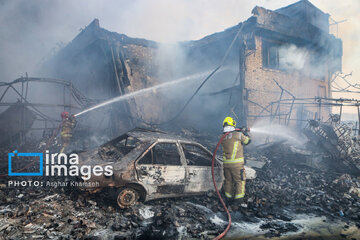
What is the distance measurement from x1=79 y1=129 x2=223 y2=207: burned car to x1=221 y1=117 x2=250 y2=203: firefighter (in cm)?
19

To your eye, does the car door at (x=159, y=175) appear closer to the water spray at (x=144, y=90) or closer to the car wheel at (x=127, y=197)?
the car wheel at (x=127, y=197)

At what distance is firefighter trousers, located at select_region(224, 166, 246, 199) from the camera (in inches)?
182

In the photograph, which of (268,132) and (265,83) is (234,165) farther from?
(265,83)

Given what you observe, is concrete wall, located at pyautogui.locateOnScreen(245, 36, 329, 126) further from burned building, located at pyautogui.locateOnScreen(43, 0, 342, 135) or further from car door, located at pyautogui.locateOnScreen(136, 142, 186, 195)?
car door, located at pyautogui.locateOnScreen(136, 142, 186, 195)

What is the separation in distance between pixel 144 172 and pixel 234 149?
1.91 m

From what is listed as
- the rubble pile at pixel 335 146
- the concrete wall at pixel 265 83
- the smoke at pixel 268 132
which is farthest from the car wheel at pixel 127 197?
the concrete wall at pixel 265 83

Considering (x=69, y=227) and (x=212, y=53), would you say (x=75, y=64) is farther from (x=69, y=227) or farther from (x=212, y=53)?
(x=69, y=227)

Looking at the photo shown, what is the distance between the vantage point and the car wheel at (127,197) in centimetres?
380

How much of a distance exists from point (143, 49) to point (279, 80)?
739 cm

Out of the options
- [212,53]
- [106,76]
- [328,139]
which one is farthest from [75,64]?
[328,139]

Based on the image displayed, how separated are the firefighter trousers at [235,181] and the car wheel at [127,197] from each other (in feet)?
6.19

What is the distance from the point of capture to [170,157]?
522 cm

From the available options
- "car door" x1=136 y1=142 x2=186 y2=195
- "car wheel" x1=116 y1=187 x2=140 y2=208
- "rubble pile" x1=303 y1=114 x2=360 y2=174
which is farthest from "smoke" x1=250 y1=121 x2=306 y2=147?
"car wheel" x1=116 y1=187 x2=140 y2=208

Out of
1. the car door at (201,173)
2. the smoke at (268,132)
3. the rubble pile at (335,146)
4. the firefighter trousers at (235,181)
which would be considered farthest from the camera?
the smoke at (268,132)
